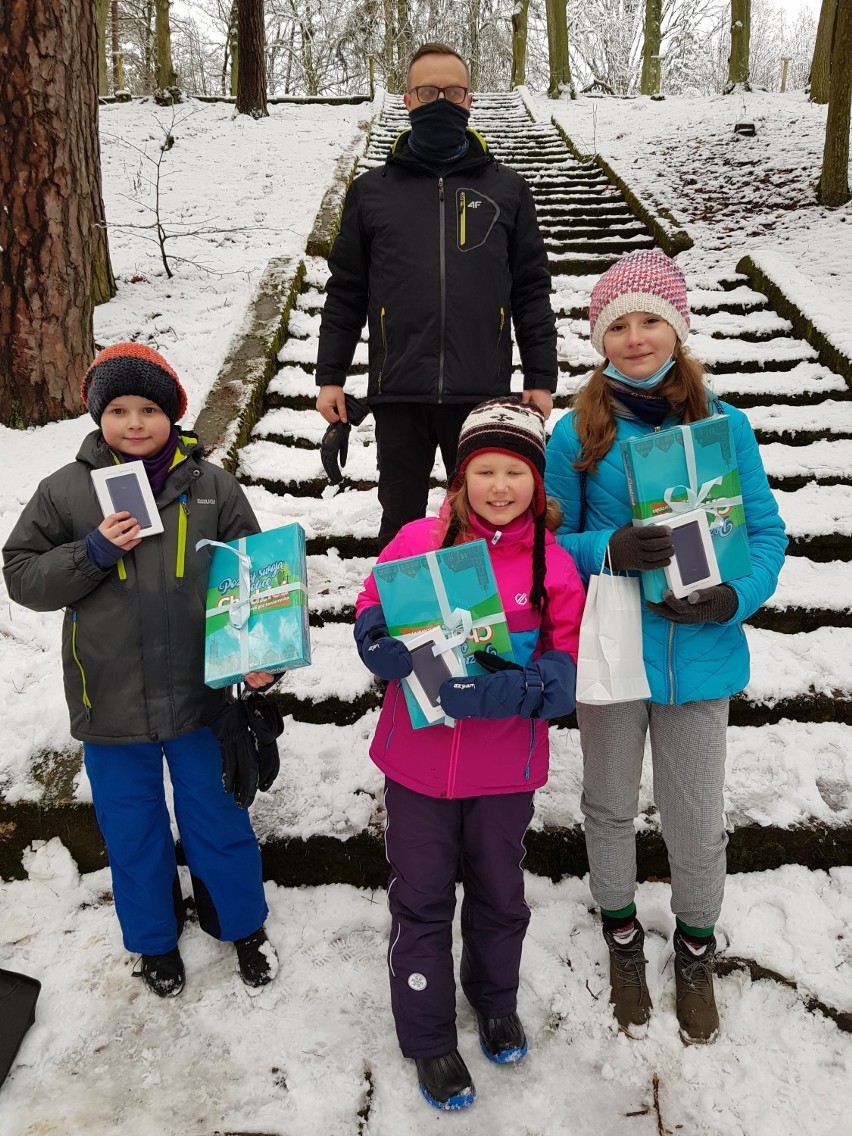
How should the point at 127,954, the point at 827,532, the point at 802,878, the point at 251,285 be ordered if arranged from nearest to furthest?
the point at 127,954
the point at 802,878
the point at 827,532
the point at 251,285

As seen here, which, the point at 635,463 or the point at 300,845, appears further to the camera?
the point at 300,845

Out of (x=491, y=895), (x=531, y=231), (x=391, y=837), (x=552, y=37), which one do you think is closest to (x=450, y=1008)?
(x=491, y=895)

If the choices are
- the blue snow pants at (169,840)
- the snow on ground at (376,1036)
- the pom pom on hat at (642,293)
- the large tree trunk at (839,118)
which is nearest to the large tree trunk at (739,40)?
the large tree trunk at (839,118)

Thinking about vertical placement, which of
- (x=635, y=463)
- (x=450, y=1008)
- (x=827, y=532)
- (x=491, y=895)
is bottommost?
(x=450, y=1008)

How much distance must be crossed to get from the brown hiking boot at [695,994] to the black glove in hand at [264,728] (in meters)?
1.27

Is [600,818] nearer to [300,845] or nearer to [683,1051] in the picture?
[683,1051]

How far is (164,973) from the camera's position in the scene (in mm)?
2180

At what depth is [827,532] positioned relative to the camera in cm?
346

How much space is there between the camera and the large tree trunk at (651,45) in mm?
16906

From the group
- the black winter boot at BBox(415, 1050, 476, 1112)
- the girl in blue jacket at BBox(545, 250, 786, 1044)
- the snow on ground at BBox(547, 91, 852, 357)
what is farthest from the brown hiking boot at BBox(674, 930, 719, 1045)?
the snow on ground at BBox(547, 91, 852, 357)

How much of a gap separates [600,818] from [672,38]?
3350 cm

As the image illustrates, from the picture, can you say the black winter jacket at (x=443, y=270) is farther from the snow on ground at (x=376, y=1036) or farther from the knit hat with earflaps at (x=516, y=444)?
the snow on ground at (x=376, y=1036)

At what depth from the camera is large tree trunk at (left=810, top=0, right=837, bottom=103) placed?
1087 centimetres

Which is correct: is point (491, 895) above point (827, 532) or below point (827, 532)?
below
